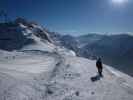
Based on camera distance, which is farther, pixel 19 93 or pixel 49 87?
pixel 49 87

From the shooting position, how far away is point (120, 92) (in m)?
11.5

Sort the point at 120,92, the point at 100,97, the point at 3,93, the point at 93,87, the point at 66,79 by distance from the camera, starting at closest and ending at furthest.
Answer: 1. the point at 3,93
2. the point at 100,97
3. the point at 120,92
4. the point at 93,87
5. the point at 66,79

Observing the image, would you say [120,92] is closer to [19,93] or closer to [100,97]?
[100,97]

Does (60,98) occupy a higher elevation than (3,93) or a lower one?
lower

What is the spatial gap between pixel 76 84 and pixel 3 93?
6.40 metres

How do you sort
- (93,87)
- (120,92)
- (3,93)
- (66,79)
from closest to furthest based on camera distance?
(3,93) → (120,92) → (93,87) → (66,79)

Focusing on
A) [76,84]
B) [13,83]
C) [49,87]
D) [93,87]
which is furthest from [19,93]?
[93,87]

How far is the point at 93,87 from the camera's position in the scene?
1237 cm

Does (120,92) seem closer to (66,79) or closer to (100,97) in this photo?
(100,97)

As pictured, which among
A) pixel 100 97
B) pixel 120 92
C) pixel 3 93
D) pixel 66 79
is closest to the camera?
pixel 3 93

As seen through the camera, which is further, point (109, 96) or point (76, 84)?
point (76, 84)

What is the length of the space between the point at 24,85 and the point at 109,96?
702cm

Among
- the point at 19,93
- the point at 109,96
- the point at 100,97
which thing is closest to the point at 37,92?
the point at 19,93

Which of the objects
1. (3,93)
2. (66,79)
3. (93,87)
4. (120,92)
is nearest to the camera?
(3,93)
